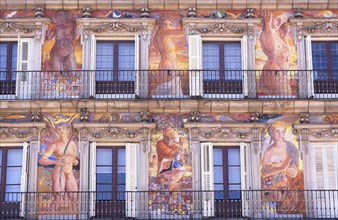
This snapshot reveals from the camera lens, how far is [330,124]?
1041 inches

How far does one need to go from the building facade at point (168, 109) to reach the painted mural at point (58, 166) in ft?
0.10

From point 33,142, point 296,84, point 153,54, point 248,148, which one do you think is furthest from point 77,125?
point 296,84

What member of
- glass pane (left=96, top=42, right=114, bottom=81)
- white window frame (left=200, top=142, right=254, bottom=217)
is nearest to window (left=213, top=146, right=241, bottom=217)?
white window frame (left=200, top=142, right=254, bottom=217)

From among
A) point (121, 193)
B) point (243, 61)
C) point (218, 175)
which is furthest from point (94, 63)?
point (218, 175)

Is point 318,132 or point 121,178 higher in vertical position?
point 318,132

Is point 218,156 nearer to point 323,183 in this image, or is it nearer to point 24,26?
point 323,183

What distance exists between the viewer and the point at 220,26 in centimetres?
2736

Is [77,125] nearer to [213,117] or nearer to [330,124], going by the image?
[213,117]

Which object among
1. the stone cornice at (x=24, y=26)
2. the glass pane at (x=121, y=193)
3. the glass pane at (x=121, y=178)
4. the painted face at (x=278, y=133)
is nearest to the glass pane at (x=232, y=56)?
the painted face at (x=278, y=133)

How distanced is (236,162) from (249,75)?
275cm

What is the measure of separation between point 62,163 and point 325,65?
28.4 ft

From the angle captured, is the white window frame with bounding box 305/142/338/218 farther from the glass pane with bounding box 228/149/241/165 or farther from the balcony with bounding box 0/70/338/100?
the glass pane with bounding box 228/149/241/165

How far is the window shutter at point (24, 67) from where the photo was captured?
2675cm

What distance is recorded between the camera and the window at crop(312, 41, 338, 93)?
88.8 feet
